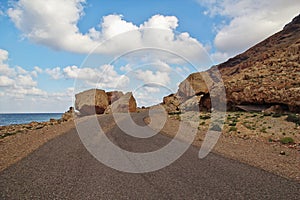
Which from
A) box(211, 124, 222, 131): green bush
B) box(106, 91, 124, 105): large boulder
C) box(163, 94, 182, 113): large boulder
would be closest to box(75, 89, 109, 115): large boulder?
box(106, 91, 124, 105): large boulder

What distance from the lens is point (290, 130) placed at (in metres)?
18.3

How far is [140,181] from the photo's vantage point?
282 inches

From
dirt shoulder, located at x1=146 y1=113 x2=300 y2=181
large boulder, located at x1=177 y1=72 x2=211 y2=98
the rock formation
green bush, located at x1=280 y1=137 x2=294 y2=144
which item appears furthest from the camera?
the rock formation

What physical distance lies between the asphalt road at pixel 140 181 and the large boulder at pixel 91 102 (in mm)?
40656

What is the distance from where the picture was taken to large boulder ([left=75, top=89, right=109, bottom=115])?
5009 cm

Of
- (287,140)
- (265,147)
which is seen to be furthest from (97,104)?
(265,147)

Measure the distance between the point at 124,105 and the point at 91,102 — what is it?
22.7ft

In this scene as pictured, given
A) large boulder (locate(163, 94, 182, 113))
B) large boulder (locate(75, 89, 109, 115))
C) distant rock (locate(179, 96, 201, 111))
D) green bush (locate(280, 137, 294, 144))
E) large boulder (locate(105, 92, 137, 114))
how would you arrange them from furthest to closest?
large boulder (locate(163, 94, 182, 113)) → large boulder (locate(75, 89, 109, 115)) → large boulder (locate(105, 92, 137, 114)) → distant rock (locate(179, 96, 201, 111)) → green bush (locate(280, 137, 294, 144))

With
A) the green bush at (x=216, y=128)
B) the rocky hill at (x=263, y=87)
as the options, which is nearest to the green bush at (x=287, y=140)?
the green bush at (x=216, y=128)

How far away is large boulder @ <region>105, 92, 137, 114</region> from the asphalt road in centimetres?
3878

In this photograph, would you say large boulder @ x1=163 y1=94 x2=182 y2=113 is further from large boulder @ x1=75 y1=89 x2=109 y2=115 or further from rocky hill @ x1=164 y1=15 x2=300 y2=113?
large boulder @ x1=75 y1=89 x2=109 y2=115

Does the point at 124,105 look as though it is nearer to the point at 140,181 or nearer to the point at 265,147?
the point at 265,147

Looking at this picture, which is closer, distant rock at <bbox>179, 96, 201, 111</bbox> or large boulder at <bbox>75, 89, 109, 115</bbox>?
distant rock at <bbox>179, 96, 201, 111</bbox>

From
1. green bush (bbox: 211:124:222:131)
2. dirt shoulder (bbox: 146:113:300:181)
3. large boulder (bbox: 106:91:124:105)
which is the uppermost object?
large boulder (bbox: 106:91:124:105)
